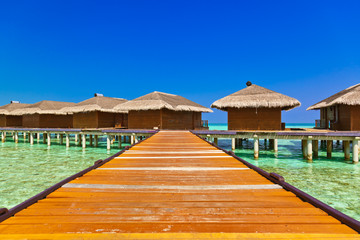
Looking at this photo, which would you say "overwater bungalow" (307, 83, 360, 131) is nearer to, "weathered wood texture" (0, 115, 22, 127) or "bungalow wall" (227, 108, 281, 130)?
"bungalow wall" (227, 108, 281, 130)

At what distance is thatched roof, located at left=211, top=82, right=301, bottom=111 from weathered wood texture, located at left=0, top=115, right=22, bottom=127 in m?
29.3

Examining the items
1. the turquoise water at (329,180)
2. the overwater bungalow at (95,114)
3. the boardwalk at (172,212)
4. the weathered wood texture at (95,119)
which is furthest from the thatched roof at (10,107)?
the boardwalk at (172,212)

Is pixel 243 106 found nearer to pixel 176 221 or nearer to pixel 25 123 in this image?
pixel 176 221

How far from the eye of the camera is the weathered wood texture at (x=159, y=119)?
1720 centimetres

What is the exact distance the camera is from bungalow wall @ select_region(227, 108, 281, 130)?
49.1 feet

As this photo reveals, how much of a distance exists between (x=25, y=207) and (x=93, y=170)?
4.62ft

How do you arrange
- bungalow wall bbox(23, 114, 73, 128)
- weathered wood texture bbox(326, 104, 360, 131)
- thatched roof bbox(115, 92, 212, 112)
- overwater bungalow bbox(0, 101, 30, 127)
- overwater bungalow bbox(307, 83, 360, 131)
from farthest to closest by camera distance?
overwater bungalow bbox(0, 101, 30, 127)
bungalow wall bbox(23, 114, 73, 128)
thatched roof bbox(115, 92, 212, 112)
weathered wood texture bbox(326, 104, 360, 131)
overwater bungalow bbox(307, 83, 360, 131)

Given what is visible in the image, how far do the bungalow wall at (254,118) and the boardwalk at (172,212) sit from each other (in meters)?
13.1

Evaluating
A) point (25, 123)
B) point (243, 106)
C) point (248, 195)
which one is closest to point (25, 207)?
point (248, 195)

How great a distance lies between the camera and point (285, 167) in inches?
410

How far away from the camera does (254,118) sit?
1526 cm

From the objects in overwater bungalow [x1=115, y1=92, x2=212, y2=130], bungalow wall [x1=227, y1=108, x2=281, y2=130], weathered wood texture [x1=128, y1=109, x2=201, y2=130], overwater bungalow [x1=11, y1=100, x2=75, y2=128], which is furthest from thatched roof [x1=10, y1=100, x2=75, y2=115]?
bungalow wall [x1=227, y1=108, x2=281, y2=130]

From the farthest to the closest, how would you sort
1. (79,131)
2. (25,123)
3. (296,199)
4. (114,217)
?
(25,123) < (79,131) < (296,199) < (114,217)

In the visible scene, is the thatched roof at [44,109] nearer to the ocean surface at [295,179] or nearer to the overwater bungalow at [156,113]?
the overwater bungalow at [156,113]
